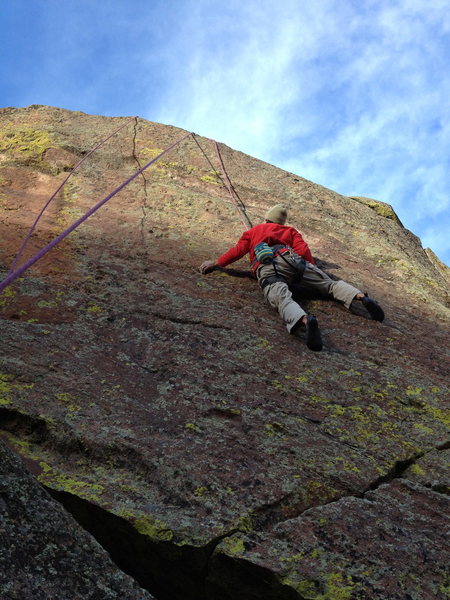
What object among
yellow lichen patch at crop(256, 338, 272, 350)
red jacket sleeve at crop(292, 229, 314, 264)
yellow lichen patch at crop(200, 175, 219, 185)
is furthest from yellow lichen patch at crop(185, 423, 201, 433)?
yellow lichen patch at crop(200, 175, 219, 185)

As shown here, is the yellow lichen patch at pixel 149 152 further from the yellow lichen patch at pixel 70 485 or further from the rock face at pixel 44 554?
the rock face at pixel 44 554

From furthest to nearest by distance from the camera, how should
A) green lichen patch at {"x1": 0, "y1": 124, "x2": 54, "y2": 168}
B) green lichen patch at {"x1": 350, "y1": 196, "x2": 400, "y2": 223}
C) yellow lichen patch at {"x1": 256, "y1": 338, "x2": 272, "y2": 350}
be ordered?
green lichen patch at {"x1": 350, "y1": 196, "x2": 400, "y2": 223} < green lichen patch at {"x1": 0, "y1": 124, "x2": 54, "y2": 168} < yellow lichen patch at {"x1": 256, "y1": 338, "x2": 272, "y2": 350}

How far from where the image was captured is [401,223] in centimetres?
1073

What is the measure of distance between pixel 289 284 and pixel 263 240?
0.62 meters

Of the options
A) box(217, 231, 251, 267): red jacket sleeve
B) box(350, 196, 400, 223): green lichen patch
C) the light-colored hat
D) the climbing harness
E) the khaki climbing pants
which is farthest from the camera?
box(350, 196, 400, 223): green lichen patch

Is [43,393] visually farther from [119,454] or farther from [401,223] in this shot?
[401,223]

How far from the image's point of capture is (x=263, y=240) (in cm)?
659

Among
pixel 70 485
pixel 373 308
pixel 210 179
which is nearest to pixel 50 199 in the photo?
pixel 210 179

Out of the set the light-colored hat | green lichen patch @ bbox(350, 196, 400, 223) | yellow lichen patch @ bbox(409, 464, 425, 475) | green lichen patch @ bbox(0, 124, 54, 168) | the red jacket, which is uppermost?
green lichen patch @ bbox(350, 196, 400, 223)

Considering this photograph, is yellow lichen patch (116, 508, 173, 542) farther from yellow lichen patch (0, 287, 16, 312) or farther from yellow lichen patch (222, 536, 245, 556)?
yellow lichen patch (0, 287, 16, 312)

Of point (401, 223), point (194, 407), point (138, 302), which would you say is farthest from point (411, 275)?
point (194, 407)

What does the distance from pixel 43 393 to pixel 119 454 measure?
0.77 meters

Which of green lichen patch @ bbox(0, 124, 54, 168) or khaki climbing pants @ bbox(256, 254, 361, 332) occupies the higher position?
green lichen patch @ bbox(0, 124, 54, 168)

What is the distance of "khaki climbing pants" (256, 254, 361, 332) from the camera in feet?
19.3
